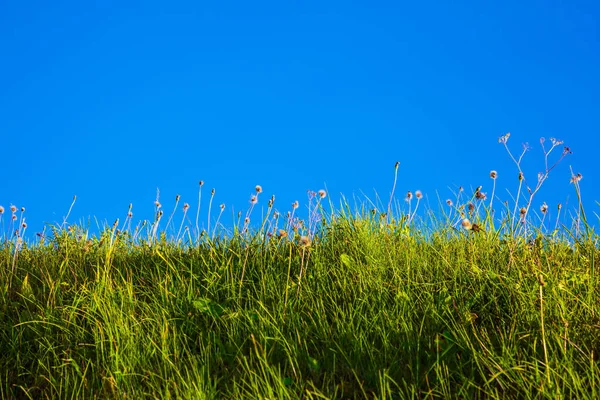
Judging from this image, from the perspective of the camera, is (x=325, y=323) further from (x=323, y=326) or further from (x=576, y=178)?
(x=576, y=178)

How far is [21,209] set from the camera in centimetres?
649

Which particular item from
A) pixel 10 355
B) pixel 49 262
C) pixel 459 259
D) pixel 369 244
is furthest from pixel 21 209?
pixel 459 259

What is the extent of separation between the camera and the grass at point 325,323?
313 cm

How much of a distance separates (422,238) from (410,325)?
1.83m

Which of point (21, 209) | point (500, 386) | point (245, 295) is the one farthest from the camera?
point (21, 209)

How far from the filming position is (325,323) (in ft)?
12.4

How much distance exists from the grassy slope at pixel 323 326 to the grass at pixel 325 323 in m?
0.01

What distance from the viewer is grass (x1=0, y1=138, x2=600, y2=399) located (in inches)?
123

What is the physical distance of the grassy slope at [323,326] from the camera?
10.3 feet

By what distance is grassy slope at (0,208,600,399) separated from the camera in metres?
3.12

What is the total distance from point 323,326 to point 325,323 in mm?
44

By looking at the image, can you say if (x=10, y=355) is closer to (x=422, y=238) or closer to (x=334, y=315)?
(x=334, y=315)

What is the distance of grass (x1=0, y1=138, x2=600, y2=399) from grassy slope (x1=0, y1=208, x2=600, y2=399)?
14 mm

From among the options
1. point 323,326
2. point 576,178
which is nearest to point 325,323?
point 323,326
